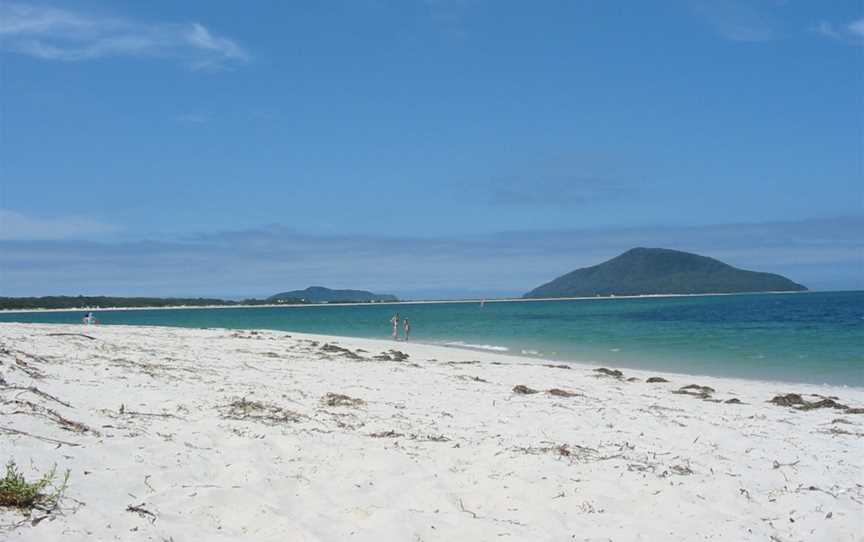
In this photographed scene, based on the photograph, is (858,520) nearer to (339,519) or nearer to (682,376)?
(339,519)

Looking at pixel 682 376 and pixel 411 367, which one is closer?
pixel 411 367

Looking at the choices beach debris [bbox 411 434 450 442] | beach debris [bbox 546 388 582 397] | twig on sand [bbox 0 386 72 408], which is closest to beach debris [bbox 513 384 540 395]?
beach debris [bbox 546 388 582 397]

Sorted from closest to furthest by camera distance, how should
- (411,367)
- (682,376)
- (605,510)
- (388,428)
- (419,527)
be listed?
(419,527), (605,510), (388,428), (411,367), (682,376)

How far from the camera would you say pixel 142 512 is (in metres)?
5.05

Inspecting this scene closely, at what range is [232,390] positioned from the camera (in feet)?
37.4

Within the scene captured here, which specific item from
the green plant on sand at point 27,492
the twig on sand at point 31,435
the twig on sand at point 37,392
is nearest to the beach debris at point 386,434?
the twig on sand at point 31,435

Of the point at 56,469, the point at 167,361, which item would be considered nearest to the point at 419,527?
the point at 56,469

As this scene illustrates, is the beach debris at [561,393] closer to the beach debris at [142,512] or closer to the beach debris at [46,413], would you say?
the beach debris at [46,413]

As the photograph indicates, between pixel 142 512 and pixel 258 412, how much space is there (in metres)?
4.37

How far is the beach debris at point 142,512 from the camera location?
4.97 metres

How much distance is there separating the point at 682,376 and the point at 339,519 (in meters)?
18.2

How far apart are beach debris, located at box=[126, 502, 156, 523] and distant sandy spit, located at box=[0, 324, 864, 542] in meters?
0.01

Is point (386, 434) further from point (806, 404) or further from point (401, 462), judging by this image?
point (806, 404)

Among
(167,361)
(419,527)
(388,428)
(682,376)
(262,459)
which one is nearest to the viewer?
(419,527)
